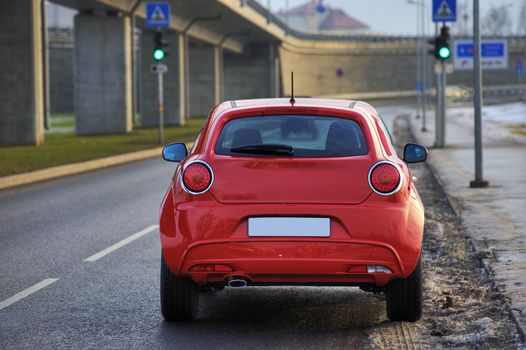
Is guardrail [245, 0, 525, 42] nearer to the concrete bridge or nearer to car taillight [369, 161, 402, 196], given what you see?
the concrete bridge

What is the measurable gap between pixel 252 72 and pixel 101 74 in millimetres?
41979

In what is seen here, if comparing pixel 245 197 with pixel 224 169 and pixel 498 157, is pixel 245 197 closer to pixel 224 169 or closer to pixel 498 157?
pixel 224 169

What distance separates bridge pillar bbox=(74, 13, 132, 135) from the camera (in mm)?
42156

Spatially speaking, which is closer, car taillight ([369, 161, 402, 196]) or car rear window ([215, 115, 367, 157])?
car taillight ([369, 161, 402, 196])

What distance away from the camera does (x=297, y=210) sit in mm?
6656

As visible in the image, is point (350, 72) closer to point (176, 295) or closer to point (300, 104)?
point (300, 104)

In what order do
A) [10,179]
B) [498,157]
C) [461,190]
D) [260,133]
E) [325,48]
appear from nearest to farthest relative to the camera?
[260,133] < [461,190] < [10,179] < [498,157] < [325,48]

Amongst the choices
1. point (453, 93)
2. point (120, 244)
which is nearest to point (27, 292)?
point (120, 244)

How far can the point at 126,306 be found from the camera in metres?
7.71

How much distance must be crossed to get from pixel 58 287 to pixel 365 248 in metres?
2.93

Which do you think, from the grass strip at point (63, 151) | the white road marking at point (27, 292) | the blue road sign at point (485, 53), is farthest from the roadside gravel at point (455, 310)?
the blue road sign at point (485, 53)

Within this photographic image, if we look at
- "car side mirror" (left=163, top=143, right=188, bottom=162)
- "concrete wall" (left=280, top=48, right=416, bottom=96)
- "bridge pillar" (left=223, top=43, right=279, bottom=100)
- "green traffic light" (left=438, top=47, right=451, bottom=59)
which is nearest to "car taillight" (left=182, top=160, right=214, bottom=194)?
"car side mirror" (left=163, top=143, right=188, bottom=162)

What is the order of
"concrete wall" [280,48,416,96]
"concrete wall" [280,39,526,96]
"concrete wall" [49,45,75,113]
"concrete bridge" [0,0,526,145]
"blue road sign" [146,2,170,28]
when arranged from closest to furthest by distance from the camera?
"blue road sign" [146,2,170,28], "concrete bridge" [0,0,526,145], "concrete wall" [49,45,75,113], "concrete wall" [280,48,416,96], "concrete wall" [280,39,526,96]

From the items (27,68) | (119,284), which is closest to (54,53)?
(27,68)
